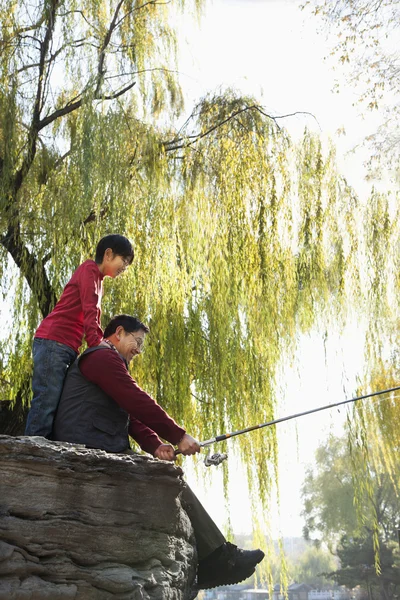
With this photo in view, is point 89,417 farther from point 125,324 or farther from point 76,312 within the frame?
point 76,312

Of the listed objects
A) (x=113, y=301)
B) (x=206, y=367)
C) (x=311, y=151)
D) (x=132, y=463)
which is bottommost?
(x=132, y=463)

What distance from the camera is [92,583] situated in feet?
9.40

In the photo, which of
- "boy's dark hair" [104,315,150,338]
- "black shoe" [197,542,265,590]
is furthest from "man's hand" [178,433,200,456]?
"boy's dark hair" [104,315,150,338]

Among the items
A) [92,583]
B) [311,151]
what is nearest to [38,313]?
[311,151]

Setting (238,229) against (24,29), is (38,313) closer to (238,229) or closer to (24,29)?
(238,229)

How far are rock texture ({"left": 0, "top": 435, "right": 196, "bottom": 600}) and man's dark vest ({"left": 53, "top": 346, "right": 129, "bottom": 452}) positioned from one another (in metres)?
0.36

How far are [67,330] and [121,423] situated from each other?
2.80ft

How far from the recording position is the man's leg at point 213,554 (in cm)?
356

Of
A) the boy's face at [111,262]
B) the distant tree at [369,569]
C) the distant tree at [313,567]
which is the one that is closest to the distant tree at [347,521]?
the distant tree at [369,569]

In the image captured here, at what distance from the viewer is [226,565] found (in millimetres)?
3660

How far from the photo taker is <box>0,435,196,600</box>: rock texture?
9.11 ft

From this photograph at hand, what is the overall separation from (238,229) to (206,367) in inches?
59.6

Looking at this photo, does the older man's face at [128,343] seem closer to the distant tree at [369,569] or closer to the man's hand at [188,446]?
the man's hand at [188,446]

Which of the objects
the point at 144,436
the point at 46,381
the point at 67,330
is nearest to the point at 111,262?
the point at 67,330
